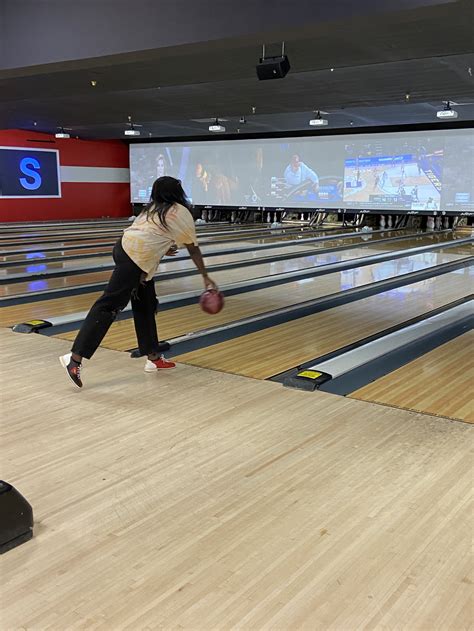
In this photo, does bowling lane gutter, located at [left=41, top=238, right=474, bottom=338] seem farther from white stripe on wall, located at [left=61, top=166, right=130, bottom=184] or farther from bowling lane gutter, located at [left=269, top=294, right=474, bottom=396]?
white stripe on wall, located at [left=61, top=166, right=130, bottom=184]

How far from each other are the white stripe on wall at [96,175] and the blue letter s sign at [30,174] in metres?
0.80

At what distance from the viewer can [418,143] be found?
42.9 feet

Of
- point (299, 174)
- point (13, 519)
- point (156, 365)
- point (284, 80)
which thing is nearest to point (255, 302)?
point (156, 365)

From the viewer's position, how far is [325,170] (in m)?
14.3

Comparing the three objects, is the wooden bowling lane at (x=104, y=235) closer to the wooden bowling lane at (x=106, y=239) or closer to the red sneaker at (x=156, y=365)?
the wooden bowling lane at (x=106, y=239)

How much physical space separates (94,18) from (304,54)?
1749mm

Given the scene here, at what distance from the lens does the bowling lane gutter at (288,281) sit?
4.96 meters

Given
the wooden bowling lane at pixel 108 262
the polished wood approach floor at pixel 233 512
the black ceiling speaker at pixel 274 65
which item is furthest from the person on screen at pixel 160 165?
the polished wood approach floor at pixel 233 512

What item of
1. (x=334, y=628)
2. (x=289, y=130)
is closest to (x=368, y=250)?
(x=289, y=130)

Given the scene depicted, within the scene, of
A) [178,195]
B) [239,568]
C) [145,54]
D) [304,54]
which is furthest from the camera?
[304,54]

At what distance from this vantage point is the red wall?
14.6m

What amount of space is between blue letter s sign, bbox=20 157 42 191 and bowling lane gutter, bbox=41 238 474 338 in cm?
896

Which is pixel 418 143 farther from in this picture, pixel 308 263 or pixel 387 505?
pixel 387 505

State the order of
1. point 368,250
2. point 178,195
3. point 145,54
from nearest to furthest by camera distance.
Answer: point 178,195 < point 145,54 < point 368,250
